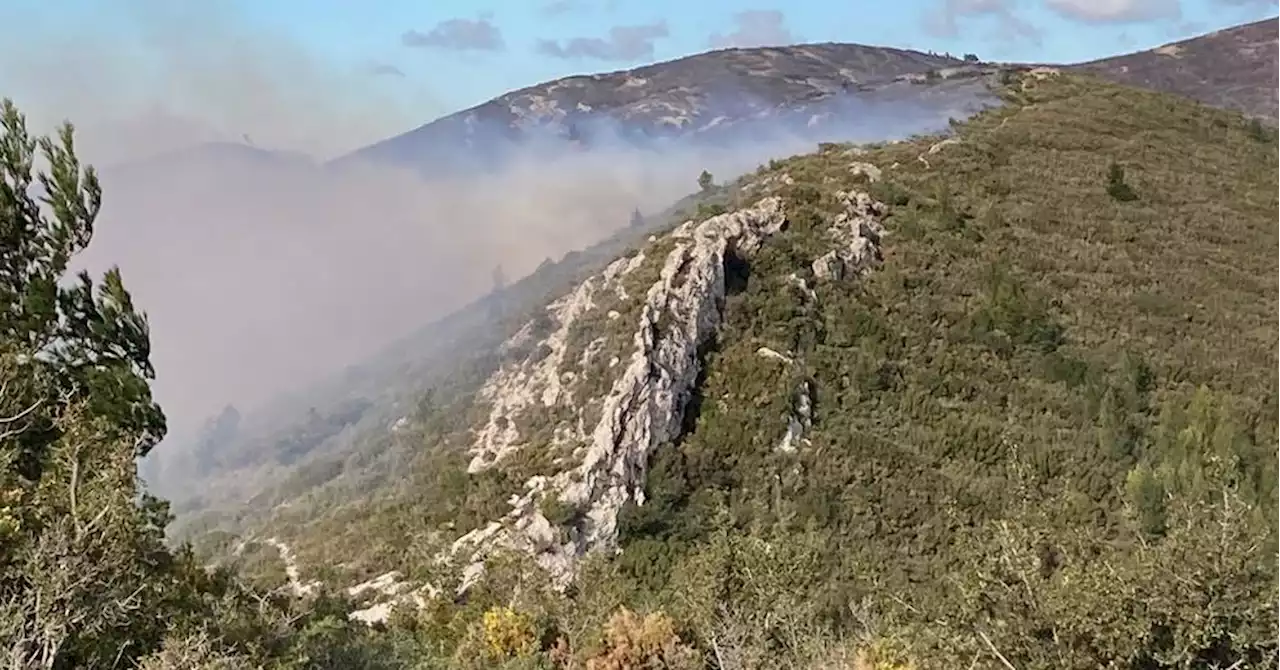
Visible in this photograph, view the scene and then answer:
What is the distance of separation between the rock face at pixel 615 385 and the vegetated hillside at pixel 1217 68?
117231 mm

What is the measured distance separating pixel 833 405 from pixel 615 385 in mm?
9742

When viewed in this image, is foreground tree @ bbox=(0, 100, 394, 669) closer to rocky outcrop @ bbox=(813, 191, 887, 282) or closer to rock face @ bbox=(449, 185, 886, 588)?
rock face @ bbox=(449, 185, 886, 588)

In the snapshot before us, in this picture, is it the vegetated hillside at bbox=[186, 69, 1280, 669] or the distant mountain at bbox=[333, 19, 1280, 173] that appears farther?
the distant mountain at bbox=[333, 19, 1280, 173]

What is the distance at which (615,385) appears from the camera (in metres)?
52.3

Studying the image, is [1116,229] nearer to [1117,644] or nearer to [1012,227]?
[1012,227]

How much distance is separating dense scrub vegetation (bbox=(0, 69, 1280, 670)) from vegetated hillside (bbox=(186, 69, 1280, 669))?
0.67 ft

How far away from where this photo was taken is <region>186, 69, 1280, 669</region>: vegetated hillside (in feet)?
128

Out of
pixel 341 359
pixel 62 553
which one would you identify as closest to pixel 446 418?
pixel 62 553

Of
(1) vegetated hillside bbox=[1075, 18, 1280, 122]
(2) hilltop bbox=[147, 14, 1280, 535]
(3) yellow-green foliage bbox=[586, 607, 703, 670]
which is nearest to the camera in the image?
(3) yellow-green foliage bbox=[586, 607, 703, 670]

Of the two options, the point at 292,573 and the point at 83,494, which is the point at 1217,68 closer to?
the point at 292,573

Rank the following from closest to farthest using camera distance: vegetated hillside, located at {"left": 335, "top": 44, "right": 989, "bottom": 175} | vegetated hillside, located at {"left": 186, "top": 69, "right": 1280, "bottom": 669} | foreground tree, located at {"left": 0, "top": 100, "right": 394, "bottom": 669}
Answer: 1. foreground tree, located at {"left": 0, "top": 100, "right": 394, "bottom": 669}
2. vegetated hillside, located at {"left": 186, "top": 69, "right": 1280, "bottom": 669}
3. vegetated hillside, located at {"left": 335, "top": 44, "right": 989, "bottom": 175}

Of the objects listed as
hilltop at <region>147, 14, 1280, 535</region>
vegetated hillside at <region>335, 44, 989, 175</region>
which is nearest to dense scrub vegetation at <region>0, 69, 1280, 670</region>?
hilltop at <region>147, 14, 1280, 535</region>

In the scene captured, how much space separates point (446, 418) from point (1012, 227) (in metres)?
33.9

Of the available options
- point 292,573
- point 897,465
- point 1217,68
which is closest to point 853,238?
point 897,465
